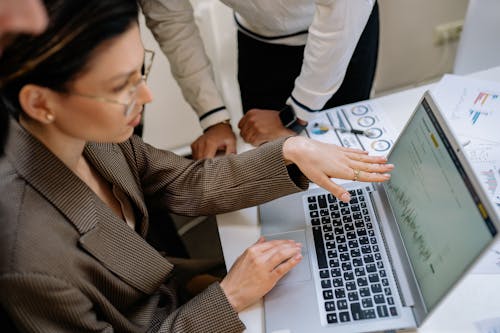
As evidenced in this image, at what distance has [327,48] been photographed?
1003mm

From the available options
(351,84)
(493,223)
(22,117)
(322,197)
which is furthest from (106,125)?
(351,84)

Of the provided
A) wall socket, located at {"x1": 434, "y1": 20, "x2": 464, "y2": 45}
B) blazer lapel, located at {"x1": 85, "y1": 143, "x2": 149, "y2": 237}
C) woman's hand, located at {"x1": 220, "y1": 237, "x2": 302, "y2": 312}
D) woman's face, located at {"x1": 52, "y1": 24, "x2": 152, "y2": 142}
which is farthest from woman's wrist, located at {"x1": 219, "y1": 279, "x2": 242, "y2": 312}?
wall socket, located at {"x1": 434, "y1": 20, "x2": 464, "y2": 45}

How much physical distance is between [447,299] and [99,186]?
700 mm

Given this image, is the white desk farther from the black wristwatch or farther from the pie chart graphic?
the pie chart graphic

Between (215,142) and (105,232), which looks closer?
(105,232)

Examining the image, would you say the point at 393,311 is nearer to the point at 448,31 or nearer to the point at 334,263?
the point at 334,263

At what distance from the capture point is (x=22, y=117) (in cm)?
72

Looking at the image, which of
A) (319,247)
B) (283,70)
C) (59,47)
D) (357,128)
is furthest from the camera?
(283,70)

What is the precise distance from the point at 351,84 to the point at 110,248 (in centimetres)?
85

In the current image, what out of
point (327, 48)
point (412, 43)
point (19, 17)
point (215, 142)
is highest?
point (19, 17)

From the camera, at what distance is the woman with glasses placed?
2.08 ft

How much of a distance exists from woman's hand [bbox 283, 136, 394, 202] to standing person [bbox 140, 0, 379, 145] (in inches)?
7.9

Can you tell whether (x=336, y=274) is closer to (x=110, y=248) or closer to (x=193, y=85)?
(x=110, y=248)

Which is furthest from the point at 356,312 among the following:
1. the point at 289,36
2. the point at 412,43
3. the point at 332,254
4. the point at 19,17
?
the point at 412,43
